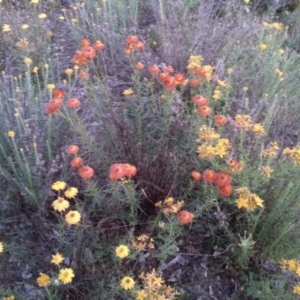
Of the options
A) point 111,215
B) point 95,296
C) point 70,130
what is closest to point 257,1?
point 70,130

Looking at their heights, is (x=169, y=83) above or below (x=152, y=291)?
above

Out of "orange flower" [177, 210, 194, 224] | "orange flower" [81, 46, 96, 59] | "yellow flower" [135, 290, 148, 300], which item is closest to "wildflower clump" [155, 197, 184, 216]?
"orange flower" [177, 210, 194, 224]

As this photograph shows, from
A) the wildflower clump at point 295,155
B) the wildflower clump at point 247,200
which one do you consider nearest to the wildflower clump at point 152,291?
the wildflower clump at point 247,200

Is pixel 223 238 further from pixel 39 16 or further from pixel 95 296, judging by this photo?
pixel 39 16

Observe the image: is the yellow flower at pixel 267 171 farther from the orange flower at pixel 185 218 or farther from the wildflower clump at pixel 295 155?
the orange flower at pixel 185 218

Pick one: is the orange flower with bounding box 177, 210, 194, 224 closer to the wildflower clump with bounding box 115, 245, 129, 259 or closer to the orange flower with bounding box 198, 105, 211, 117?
the wildflower clump with bounding box 115, 245, 129, 259

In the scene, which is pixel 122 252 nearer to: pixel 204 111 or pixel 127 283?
pixel 127 283

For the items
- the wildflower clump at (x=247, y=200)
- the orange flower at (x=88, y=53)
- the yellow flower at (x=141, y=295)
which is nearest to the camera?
the yellow flower at (x=141, y=295)

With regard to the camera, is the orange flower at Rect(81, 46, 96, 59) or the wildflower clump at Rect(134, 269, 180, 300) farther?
the orange flower at Rect(81, 46, 96, 59)

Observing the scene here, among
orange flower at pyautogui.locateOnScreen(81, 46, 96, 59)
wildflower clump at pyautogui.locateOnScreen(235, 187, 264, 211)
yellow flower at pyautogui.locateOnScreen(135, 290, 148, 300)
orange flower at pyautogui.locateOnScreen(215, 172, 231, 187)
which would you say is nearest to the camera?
yellow flower at pyautogui.locateOnScreen(135, 290, 148, 300)

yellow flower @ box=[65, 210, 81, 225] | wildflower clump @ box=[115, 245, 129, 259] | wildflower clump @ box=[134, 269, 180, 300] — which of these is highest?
yellow flower @ box=[65, 210, 81, 225]

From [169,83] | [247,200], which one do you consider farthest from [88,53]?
[247,200]

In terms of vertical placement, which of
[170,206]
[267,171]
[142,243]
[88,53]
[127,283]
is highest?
[88,53]

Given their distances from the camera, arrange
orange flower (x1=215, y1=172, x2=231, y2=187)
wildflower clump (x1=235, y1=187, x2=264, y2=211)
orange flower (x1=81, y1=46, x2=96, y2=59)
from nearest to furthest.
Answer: orange flower (x1=215, y1=172, x2=231, y2=187)
wildflower clump (x1=235, y1=187, x2=264, y2=211)
orange flower (x1=81, y1=46, x2=96, y2=59)
